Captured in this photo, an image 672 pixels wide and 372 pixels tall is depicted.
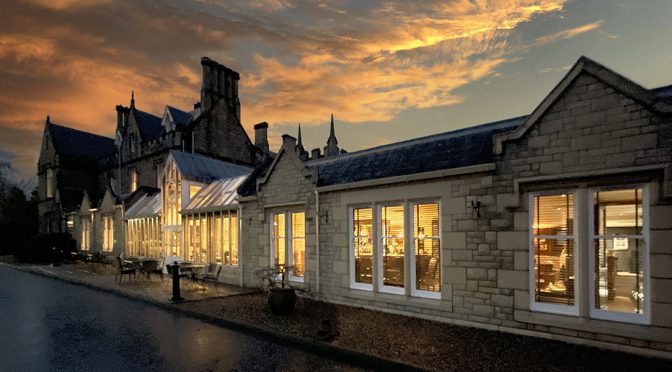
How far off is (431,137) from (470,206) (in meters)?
2.75

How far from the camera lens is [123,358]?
6.87m

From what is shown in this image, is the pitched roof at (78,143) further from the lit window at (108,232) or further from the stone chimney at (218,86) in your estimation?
the lit window at (108,232)

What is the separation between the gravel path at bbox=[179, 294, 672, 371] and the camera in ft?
19.4

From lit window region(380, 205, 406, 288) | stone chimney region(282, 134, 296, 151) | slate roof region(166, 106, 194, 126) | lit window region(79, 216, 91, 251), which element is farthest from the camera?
slate roof region(166, 106, 194, 126)

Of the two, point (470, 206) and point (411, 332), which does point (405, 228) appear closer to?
point (470, 206)

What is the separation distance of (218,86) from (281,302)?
83.4ft

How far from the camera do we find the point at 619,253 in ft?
22.5

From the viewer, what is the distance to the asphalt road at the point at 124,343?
650cm

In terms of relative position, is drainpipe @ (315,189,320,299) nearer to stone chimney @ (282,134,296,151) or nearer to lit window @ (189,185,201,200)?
stone chimney @ (282,134,296,151)

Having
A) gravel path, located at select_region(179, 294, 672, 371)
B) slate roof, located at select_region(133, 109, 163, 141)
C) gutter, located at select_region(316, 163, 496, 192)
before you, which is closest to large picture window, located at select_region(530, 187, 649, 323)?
gravel path, located at select_region(179, 294, 672, 371)

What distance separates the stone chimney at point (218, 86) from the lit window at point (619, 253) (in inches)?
1109

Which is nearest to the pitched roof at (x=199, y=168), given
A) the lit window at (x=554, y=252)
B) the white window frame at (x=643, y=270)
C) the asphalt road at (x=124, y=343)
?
the asphalt road at (x=124, y=343)

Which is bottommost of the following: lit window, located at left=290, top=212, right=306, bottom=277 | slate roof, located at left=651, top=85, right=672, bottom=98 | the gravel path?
the gravel path

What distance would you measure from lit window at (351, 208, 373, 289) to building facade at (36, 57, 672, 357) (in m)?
0.04
